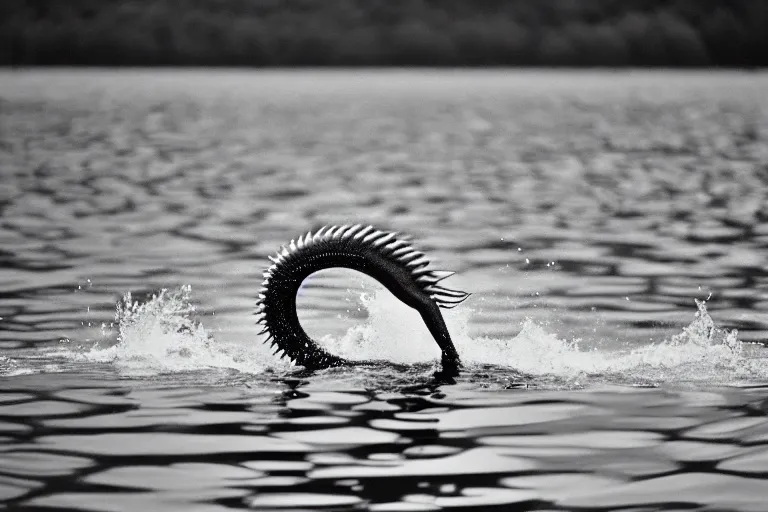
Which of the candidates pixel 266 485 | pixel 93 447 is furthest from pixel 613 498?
pixel 93 447

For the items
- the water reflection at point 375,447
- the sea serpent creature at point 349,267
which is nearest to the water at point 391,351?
the water reflection at point 375,447

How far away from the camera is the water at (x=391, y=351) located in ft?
35.4

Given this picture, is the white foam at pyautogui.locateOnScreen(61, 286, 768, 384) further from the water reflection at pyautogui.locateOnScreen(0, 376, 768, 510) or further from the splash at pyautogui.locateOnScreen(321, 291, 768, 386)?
the water reflection at pyautogui.locateOnScreen(0, 376, 768, 510)

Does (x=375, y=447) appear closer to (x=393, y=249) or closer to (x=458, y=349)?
(x=393, y=249)

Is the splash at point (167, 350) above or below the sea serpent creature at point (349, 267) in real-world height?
below

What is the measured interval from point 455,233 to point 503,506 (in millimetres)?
17379

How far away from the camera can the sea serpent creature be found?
1366 cm

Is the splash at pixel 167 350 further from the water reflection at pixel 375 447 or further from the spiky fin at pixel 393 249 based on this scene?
the spiky fin at pixel 393 249

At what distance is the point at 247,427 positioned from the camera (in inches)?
480

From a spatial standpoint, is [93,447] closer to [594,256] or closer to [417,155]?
[594,256]

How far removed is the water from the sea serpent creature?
1.02ft

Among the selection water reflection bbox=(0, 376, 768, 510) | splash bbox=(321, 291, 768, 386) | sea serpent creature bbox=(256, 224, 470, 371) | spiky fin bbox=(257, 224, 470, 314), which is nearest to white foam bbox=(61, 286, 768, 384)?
splash bbox=(321, 291, 768, 386)

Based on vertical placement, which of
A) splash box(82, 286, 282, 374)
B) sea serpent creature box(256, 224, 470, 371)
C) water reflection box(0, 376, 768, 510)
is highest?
sea serpent creature box(256, 224, 470, 371)

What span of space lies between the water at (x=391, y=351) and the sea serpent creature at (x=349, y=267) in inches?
12.3
